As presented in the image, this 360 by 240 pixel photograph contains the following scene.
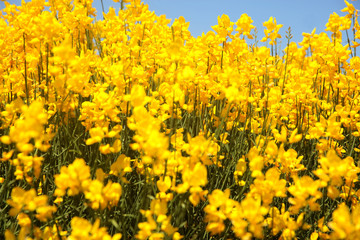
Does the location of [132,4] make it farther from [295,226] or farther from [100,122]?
[295,226]

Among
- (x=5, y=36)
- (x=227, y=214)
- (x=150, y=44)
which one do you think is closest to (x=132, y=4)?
(x=150, y=44)

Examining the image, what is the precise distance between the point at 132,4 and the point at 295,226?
2.39 m

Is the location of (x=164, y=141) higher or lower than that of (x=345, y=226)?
higher

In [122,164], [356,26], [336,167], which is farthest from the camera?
Result: [356,26]

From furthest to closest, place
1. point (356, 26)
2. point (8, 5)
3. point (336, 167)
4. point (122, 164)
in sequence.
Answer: point (8, 5)
point (356, 26)
point (122, 164)
point (336, 167)

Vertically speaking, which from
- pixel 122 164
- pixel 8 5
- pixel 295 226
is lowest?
pixel 295 226

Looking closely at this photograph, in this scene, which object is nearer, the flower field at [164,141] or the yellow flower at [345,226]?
the yellow flower at [345,226]

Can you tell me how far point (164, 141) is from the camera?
0.91 m

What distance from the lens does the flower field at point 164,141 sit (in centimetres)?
98

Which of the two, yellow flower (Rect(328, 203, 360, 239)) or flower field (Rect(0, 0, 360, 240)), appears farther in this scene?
flower field (Rect(0, 0, 360, 240))

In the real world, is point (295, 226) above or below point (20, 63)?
below

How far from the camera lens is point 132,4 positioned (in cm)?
287

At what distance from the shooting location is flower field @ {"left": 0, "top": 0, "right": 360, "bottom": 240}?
98 centimetres

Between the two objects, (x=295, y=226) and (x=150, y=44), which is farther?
(x=150, y=44)
